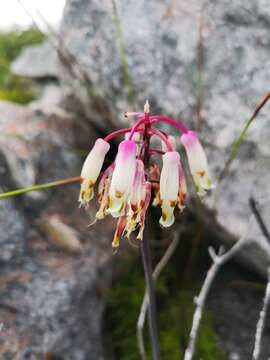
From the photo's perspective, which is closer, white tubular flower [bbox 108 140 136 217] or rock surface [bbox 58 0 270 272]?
white tubular flower [bbox 108 140 136 217]

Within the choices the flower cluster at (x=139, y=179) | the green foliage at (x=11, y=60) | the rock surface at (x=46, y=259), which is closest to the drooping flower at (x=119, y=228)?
the flower cluster at (x=139, y=179)

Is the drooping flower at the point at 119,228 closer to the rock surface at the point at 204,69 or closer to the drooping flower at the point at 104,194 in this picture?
the drooping flower at the point at 104,194

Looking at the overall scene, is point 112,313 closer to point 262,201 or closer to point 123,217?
point 262,201

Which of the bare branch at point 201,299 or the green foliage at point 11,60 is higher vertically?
the green foliage at point 11,60

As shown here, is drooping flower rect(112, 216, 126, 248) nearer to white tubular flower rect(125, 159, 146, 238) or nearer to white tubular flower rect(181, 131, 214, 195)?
white tubular flower rect(125, 159, 146, 238)

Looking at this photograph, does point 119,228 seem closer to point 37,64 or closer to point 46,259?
point 46,259

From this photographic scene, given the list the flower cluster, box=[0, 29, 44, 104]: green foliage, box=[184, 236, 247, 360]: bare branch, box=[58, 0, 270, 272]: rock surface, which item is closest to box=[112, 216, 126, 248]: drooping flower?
the flower cluster
